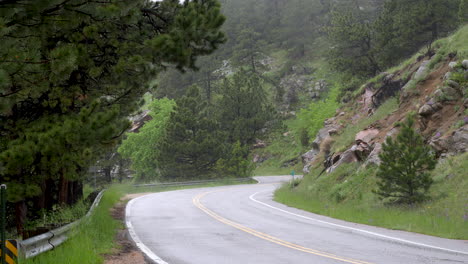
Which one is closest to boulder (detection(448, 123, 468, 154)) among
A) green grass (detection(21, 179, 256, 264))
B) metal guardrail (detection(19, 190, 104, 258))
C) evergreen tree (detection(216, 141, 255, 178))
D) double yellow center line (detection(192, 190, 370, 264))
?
double yellow center line (detection(192, 190, 370, 264))

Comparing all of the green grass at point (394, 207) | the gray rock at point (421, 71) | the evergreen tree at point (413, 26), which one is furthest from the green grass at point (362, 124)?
the evergreen tree at point (413, 26)

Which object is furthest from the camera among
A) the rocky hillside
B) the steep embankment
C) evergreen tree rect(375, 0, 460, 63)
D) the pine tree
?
evergreen tree rect(375, 0, 460, 63)

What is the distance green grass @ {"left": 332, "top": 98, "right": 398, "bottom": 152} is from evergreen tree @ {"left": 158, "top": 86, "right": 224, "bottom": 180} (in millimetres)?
16094

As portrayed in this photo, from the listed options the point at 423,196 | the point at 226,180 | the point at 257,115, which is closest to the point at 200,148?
the point at 226,180

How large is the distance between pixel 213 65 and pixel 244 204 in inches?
1965

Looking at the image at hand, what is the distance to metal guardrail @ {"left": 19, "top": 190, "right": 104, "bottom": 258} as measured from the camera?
7118mm

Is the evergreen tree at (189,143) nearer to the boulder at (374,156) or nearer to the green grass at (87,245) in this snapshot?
the boulder at (374,156)

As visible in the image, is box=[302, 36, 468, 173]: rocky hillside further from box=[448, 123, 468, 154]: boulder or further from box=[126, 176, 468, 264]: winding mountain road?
box=[126, 176, 468, 264]: winding mountain road

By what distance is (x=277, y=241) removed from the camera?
→ 452 inches

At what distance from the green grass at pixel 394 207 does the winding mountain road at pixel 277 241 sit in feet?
2.98

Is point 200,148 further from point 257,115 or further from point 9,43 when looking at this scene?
point 9,43

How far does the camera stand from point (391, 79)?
28.9 m

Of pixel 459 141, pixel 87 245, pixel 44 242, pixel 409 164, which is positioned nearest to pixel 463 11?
pixel 459 141

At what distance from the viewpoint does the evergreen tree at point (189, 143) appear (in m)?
42.0
